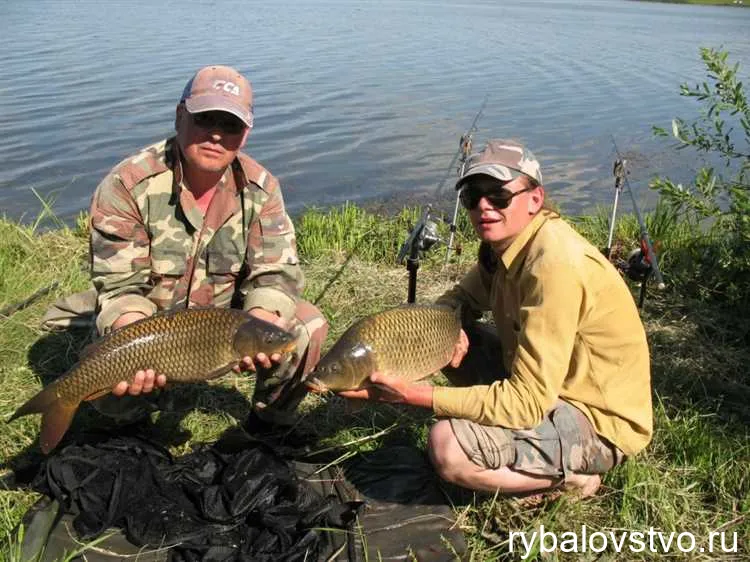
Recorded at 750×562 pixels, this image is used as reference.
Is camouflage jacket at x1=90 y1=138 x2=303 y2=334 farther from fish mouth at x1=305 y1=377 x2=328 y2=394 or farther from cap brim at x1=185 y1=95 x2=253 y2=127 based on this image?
fish mouth at x1=305 y1=377 x2=328 y2=394

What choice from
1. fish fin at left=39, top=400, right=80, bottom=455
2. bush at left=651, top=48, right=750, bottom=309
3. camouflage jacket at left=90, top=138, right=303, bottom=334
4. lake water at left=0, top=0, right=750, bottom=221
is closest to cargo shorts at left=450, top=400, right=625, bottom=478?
camouflage jacket at left=90, top=138, right=303, bottom=334

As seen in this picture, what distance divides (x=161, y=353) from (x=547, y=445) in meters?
1.31

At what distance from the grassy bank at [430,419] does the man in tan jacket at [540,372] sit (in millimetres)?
160

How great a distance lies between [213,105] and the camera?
2.64 meters

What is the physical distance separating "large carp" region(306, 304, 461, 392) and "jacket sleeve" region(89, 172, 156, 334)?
830 millimetres

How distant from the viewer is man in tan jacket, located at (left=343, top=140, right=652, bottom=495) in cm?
225

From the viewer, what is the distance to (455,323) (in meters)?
2.70

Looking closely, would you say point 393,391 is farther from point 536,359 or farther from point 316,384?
point 536,359

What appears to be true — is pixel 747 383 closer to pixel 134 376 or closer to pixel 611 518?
pixel 611 518

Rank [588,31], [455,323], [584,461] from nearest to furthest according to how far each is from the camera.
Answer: [584,461] → [455,323] → [588,31]

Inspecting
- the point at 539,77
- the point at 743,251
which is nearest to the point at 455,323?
the point at 743,251

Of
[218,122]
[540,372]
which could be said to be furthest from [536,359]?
[218,122]

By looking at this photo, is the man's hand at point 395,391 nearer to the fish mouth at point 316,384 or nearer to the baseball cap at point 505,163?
the fish mouth at point 316,384

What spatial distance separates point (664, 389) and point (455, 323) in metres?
1.19
